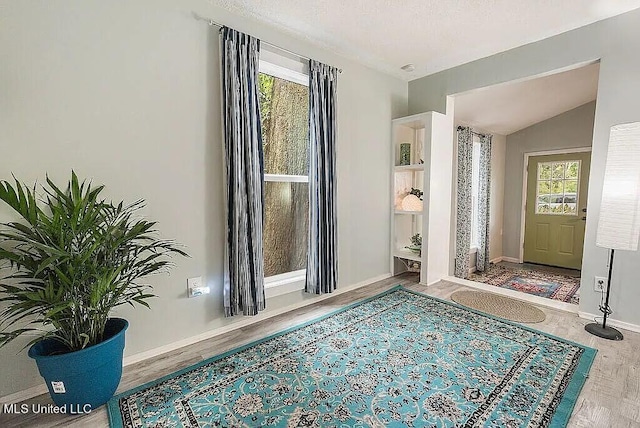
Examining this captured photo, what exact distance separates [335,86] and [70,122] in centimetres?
215

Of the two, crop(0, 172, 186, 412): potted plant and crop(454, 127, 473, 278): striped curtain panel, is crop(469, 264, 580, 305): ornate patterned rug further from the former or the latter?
crop(0, 172, 186, 412): potted plant

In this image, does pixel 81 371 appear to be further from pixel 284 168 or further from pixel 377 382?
pixel 284 168

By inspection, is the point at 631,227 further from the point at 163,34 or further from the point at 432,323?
the point at 163,34

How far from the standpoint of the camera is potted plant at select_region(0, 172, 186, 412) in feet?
4.58

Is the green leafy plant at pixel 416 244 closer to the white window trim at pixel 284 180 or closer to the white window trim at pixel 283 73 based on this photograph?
the white window trim at pixel 284 180

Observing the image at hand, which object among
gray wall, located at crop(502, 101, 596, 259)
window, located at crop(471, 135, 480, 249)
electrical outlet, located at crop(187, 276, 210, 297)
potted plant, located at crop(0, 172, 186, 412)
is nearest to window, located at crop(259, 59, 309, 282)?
electrical outlet, located at crop(187, 276, 210, 297)

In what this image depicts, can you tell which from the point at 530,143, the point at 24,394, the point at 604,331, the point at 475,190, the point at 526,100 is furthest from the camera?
the point at 530,143

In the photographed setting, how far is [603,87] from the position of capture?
2.48 m

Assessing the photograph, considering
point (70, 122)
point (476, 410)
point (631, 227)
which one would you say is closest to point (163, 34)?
point (70, 122)

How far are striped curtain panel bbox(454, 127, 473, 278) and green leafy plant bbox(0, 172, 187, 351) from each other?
4.33 meters

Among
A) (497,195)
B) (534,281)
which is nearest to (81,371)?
(534,281)

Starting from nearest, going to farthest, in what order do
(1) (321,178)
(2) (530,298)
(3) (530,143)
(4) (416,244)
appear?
(1) (321,178) < (2) (530,298) < (4) (416,244) < (3) (530,143)

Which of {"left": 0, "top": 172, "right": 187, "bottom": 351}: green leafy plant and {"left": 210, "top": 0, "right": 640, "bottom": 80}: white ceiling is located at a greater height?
{"left": 210, "top": 0, "right": 640, "bottom": 80}: white ceiling

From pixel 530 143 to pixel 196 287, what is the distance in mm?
6112
